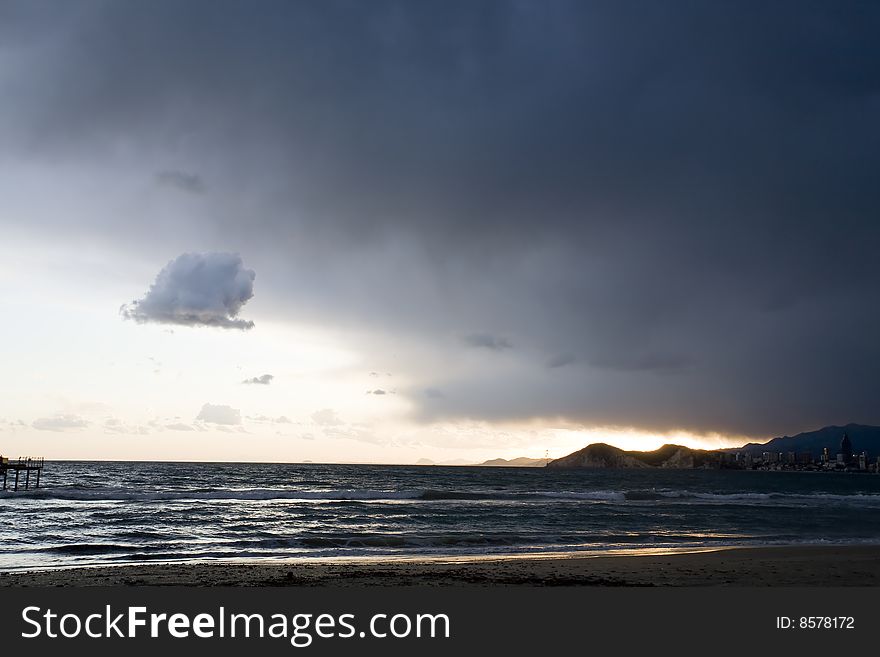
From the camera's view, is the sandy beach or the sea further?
the sea

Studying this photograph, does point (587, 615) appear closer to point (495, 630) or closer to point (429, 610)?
point (495, 630)

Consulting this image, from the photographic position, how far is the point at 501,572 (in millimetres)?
20422

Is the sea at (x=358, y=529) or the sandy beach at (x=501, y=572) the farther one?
the sea at (x=358, y=529)

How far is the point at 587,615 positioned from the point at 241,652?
6840mm

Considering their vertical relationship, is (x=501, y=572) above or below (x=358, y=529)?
above

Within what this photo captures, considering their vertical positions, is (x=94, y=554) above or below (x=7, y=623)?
below

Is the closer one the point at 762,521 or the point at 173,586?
the point at 173,586

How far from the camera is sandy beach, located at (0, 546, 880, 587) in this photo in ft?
60.6

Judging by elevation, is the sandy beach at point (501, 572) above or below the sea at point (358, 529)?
above

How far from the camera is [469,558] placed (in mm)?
25703

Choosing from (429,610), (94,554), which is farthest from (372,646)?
(94,554)

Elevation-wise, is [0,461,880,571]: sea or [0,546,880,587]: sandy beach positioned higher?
[0,546,880,587]: sandy beach

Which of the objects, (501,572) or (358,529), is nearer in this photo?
(501,572)

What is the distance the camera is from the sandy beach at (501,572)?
1847 centimetres
